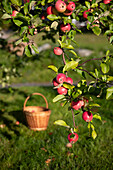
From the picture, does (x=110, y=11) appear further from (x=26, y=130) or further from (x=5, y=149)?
(x=26, y=130)

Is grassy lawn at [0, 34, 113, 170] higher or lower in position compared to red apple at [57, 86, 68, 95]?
lower

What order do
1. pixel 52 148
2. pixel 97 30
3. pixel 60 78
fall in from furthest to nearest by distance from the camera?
pixel 52 148 → pixel 97 30 → pixel 60 78

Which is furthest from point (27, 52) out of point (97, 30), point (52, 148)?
point (52, 148)

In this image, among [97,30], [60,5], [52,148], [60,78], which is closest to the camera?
[60,78]

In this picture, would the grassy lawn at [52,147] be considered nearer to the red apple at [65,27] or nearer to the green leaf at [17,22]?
the red apple at [65,27]

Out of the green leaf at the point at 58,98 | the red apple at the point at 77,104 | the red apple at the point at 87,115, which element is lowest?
the red apple at the point at 87,115

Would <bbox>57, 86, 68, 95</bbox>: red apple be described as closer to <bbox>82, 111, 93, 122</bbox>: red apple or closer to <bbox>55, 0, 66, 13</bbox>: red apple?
<bbox>82, 111, 93, 122</bbox>: red apple

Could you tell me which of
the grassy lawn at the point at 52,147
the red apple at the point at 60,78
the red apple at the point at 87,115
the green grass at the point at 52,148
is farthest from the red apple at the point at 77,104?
the green grass at the point at 52,148

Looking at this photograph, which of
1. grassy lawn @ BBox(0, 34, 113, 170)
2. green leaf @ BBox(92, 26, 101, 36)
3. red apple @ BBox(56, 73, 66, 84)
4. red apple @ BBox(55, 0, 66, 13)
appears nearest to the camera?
red apple @ BBox(56, 73, 66, 84)

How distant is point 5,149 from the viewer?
9.61 ft

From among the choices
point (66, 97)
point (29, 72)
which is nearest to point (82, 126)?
point (66, 97)

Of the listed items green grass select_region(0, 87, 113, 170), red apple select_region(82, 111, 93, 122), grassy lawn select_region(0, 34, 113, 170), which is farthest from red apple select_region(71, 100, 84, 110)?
green grass select_region(0, 87, 113, 170)

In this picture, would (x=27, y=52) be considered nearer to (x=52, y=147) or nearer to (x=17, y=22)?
(x=17, y=22)

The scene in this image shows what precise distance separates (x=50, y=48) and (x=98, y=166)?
9833 millimetres
